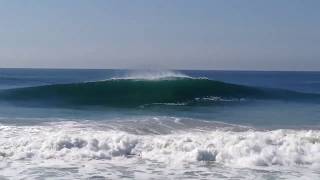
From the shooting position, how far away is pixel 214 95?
69.1ft

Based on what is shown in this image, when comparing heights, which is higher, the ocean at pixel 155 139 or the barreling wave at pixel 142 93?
the barreling wave at pixel 142 93

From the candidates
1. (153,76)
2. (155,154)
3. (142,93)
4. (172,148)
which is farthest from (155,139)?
(153,76)

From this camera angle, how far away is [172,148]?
888 centimetres

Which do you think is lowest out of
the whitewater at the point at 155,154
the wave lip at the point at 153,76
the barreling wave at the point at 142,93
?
the whitewater at the point at 155,154

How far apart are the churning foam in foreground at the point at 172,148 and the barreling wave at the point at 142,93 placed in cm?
868

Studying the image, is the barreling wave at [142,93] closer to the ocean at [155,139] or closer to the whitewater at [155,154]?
the ocean at [155,139]

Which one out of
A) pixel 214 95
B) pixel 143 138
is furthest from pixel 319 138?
pixel 214 95

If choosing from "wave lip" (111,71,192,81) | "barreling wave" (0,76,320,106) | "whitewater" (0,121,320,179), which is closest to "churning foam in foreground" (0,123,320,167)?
"whitewater" (0,121,320,179)

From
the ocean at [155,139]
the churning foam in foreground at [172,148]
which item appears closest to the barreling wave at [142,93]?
the ocean at [155,139]

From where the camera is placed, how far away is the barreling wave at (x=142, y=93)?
19.1 metres

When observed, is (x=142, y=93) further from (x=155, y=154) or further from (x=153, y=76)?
(x=155, y=154)

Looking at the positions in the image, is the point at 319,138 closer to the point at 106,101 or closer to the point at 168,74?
the point at 106,101

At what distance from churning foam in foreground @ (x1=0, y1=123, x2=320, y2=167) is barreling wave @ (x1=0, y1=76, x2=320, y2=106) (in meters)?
8.68

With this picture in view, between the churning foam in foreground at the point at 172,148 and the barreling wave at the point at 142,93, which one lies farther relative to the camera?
the barreling wave at the point at 142,93
